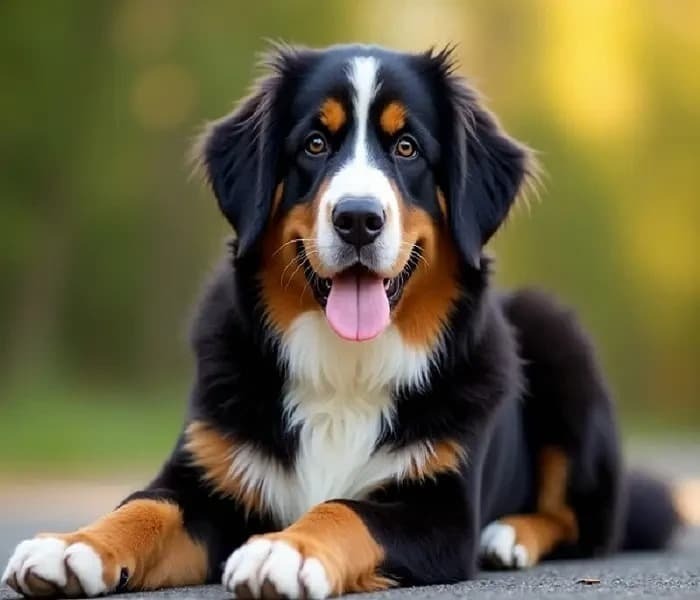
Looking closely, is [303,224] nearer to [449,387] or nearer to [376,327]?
[376,327]

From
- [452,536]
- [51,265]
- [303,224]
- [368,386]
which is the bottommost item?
[51,265]

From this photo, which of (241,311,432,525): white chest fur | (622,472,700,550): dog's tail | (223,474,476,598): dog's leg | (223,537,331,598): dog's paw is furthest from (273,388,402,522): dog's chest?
(622,472,700,550): dog's tail

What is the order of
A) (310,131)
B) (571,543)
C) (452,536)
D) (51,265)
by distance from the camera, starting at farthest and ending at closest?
1. (51,265)
2. (571,543)
3. (310,131)
4. (452,536)

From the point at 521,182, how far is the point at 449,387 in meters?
0.91

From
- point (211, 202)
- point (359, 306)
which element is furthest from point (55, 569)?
point (211, 202)

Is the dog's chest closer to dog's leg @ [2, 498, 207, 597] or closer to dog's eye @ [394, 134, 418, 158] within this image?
dog's leg @ [2, 498, 207, 597]

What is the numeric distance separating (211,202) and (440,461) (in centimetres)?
1750

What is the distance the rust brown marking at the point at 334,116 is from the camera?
550cm

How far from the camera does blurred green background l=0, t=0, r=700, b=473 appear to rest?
21.7 m

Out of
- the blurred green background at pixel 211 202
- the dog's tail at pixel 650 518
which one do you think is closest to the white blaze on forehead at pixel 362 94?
the dog's tail at pixel 650 518

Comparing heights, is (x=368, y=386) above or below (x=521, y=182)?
below

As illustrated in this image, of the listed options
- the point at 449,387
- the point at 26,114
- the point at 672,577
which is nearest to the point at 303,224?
the point at 449,387

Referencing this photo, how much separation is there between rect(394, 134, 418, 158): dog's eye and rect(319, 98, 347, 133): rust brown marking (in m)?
0.22

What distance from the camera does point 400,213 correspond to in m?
5.29
